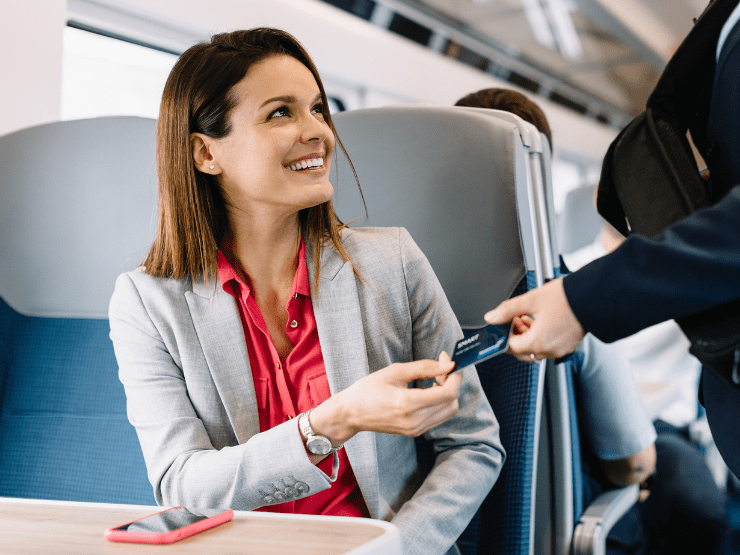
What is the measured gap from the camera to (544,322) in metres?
0.94

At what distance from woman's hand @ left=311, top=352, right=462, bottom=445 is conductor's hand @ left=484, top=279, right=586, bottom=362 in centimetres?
11

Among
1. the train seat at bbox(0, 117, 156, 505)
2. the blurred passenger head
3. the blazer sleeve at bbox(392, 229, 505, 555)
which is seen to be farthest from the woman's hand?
the blurred passenger head

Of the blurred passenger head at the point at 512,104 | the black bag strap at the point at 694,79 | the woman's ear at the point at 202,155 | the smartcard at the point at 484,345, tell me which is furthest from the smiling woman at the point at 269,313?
the blurred passenger head at the point at 512,104

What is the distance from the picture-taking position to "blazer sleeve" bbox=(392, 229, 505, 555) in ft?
4.02

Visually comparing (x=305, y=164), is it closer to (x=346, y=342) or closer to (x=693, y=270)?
(x=346, y=342)

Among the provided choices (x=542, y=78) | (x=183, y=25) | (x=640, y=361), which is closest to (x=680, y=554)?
(x=640, y=361)

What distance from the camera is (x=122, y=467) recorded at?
169 cm

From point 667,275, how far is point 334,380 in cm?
68

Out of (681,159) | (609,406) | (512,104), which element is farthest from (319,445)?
(512,104)

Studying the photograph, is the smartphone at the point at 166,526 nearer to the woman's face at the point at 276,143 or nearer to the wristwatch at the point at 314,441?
the wristwatch at the point at 314,441

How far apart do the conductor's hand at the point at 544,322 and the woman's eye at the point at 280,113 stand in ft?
2.38

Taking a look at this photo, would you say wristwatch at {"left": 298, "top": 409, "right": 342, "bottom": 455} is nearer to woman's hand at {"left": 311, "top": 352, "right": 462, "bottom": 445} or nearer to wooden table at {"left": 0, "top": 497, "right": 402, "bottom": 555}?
woman's hand at {"left": 311, "top": 352, "right": 462, "bottom": 445}

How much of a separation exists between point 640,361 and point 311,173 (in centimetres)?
248

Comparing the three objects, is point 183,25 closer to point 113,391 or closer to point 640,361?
point 113,391
